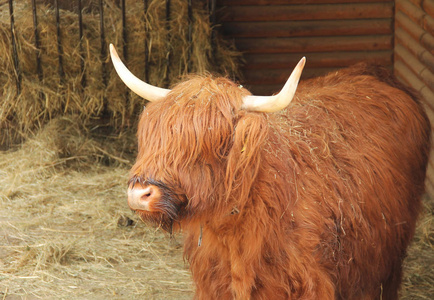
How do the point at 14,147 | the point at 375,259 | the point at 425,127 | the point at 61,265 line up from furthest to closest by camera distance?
the point at 14,147, the point at 61,265, the point at 425,127, the point at 375,259

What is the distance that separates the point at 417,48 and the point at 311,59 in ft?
4.82

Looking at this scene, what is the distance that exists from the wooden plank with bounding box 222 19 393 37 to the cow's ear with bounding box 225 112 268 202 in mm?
4732

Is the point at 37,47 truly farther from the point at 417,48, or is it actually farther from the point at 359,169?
the point at 359,169

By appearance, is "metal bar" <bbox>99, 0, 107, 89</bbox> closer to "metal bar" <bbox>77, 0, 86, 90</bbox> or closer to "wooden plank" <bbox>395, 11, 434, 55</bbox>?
"metal bar" <bbox>77, 0, 86, 90</bbox>

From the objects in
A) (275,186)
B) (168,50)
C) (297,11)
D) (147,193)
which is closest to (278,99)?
(275,186)

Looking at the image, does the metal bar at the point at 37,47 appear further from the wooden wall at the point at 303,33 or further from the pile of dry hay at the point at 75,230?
the wooden wall at the point at 303,33

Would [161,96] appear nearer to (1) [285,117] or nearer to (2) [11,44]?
(1) [285,117]

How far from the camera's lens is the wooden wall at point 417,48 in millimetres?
6242

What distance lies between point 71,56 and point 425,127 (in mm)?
3969

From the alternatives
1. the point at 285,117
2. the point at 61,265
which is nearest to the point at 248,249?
the point at 285,117

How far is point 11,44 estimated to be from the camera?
7.11 metres

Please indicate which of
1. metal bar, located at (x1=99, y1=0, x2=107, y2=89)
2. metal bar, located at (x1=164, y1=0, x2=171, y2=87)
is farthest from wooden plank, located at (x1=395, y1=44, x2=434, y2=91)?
metal bar, located at (x1=99, y1=0, x2=107, y2=89)

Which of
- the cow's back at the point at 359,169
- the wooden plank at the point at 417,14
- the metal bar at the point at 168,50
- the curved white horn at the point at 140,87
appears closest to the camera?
the curved white horn at the point at 140,87

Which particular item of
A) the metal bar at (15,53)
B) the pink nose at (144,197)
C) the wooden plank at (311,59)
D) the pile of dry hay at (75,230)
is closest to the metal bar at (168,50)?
the pile of dry hay at (75,230)
